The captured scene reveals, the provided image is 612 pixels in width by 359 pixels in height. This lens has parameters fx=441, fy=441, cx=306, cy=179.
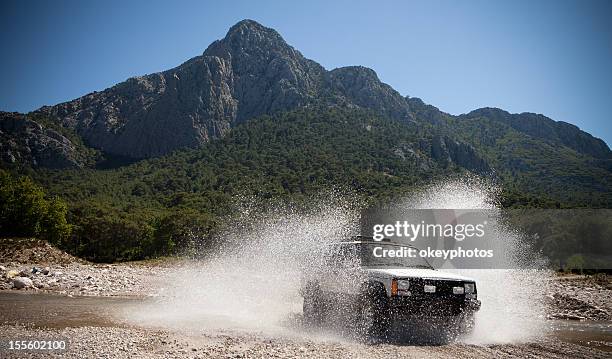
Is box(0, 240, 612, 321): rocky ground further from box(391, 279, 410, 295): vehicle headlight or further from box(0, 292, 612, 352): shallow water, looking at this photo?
box(391, 279, 410, 295): vehicle headlight

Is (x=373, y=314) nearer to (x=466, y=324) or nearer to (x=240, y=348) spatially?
(x=466, y=324)

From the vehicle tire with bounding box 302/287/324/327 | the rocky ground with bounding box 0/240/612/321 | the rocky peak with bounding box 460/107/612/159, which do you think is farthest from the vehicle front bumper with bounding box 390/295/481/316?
the rocky peak with bounding box 460/107/612/159

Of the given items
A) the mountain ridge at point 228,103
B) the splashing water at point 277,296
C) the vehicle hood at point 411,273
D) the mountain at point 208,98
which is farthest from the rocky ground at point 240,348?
the mountain at point 208,98

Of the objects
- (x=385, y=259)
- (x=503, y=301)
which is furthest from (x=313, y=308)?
(x=503, y=301)

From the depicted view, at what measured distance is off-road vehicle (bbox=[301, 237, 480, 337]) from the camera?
23.8ft

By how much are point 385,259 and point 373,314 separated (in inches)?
60.3

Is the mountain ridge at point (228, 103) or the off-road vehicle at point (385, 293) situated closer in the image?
the off-road vehicle at point (385, 293)

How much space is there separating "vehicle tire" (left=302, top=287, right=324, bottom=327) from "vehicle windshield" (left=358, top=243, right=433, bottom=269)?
1.24 meters

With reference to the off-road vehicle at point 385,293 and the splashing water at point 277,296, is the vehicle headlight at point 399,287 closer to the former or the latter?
the off-road vehicle at point 385,293

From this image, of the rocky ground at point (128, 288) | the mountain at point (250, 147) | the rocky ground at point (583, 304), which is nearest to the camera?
the rocky ground at point (583, 304)

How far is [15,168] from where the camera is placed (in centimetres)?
8875

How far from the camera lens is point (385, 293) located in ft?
24.1

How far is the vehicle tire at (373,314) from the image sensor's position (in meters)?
7.37

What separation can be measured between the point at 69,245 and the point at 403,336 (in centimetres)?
5014
